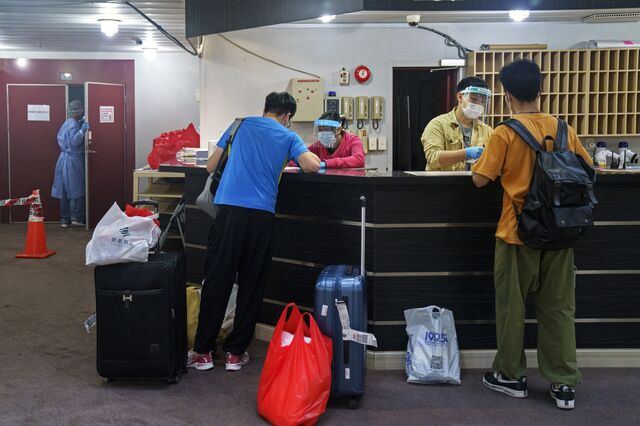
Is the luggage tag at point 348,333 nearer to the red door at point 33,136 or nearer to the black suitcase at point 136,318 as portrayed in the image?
the black suitcase at point 136,318

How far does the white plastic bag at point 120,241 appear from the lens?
3355 millimetres

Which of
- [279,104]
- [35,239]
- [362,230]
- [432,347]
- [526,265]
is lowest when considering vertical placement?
[432,347]

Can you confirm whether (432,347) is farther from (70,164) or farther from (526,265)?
(70,164)

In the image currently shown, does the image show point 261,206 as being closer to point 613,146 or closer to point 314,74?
point 314,74

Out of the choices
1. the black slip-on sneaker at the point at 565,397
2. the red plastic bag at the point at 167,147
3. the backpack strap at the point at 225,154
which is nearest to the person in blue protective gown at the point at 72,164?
the red plastic bag at the point at 167,147

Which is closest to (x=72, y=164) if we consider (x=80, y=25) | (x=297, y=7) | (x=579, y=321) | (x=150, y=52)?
(x=150, y=52)

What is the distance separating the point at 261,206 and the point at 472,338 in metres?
1.32

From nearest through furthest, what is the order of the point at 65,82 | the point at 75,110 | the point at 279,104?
1. the point at 279,104
2. the point at 75,110
3. the point at 65,82

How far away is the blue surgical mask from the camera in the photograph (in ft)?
16.1

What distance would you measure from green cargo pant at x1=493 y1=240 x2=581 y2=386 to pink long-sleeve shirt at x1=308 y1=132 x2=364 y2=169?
174cm

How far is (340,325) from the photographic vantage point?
3.20 meters

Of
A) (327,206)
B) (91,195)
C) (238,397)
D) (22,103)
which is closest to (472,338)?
(327,206)

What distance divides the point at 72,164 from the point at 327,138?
5.56 m

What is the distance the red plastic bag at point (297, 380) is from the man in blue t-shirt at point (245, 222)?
0.63 metres
